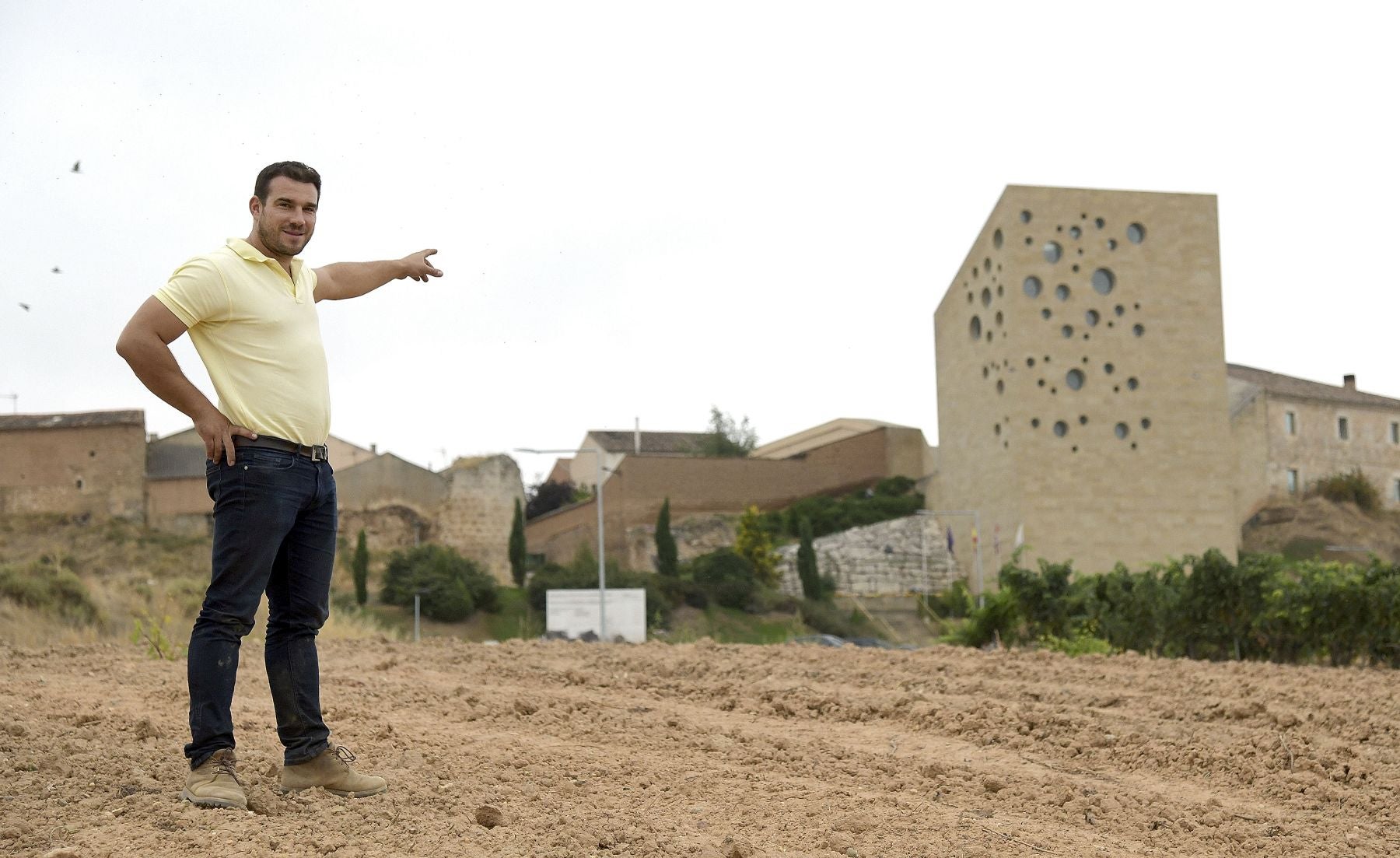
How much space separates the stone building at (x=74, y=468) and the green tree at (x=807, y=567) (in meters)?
21.9

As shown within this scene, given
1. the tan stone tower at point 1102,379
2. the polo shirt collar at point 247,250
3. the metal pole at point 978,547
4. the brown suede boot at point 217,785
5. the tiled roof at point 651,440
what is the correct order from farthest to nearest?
the tiled roof at point 651,440, the metal pole at point 978,547, the tan stone tower at point 1102,379, the polo shirt collar at point 247,250, the brown suede boot at point 217,785

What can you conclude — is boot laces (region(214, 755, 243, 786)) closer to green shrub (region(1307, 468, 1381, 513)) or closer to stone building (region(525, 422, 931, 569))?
stone building (region(525, 422, 931, 569))

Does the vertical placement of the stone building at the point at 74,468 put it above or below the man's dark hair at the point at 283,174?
above

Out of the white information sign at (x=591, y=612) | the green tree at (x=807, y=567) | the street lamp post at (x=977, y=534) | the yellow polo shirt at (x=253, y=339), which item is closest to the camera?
the yellow polo shirt at (x=253, y=339)

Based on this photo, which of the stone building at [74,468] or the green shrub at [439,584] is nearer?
the green shrub at [439,584]

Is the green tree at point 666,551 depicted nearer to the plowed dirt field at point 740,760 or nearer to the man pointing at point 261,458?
the plowed dirt field at point 740,760

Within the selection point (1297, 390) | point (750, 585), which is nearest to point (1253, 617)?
point (750, 585)

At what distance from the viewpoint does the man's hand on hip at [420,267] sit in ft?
13.8

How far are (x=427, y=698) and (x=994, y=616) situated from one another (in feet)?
22.6

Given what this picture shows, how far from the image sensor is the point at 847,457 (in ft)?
164

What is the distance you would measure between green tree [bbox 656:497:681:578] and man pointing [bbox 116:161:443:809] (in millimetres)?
37130

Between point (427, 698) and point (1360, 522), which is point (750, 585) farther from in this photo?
point (427, 698)

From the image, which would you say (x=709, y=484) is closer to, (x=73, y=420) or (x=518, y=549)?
(x=518, y=549)

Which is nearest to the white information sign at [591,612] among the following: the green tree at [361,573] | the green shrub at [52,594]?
the green tree at [361,573]
